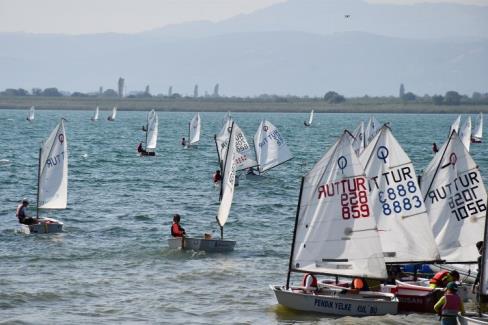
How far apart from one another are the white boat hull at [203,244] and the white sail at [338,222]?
30.2ft

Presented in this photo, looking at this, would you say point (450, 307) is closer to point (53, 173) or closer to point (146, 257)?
point (146, 257)

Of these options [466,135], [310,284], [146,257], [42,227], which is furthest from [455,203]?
[466,135]

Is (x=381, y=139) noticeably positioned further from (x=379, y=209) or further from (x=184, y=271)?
(x=184, y=271)

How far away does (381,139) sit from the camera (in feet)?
101

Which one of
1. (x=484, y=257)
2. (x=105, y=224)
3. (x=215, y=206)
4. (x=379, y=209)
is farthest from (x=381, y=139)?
(x=215, y=206)

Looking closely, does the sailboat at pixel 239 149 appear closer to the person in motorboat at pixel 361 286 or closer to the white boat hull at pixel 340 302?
the person in motorboat at pixel 361 286

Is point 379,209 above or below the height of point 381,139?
below

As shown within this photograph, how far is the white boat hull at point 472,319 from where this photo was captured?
22266 mm

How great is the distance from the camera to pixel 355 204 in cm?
2753

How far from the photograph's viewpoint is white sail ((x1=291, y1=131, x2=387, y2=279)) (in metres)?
27.4

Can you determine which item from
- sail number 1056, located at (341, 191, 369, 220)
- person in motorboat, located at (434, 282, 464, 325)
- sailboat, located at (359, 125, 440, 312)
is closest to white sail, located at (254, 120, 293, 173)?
sailboat, located at (359, 125, 440, 312)

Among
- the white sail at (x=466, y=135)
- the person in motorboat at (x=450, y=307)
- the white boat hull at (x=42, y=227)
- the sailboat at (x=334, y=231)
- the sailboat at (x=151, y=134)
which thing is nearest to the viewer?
the person in motorboat at (x=450, y=307)

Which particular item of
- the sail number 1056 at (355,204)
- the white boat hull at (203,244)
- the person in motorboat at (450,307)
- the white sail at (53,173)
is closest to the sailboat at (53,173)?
the white sail at (53,173)

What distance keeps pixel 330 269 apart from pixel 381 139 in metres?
4.89
